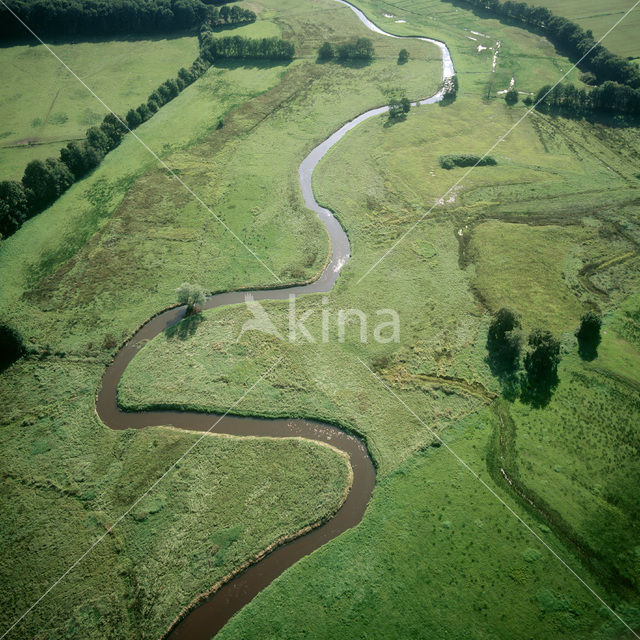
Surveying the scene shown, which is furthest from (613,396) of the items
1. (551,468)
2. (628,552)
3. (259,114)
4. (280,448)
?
(259,114)

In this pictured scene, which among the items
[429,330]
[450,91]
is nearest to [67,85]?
[450,91]

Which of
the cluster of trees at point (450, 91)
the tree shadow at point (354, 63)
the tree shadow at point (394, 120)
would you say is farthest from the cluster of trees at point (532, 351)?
the tree shadow at point (354, 63)

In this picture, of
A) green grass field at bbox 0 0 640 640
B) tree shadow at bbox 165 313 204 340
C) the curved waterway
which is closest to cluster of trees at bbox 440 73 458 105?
green grass field at bbox 0 0 640 640

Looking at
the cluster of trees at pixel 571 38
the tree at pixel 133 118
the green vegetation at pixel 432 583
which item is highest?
the cluster of trees at pixel 571 38

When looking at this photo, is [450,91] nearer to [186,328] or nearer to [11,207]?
[186,328]

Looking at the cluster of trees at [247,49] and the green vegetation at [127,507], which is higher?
the cluster of trees at [247,49]

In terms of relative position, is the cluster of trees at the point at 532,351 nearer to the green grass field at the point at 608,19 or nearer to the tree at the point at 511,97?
the tree at the point at 511,97

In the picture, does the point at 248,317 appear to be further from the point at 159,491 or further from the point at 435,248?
the point at 435,248
